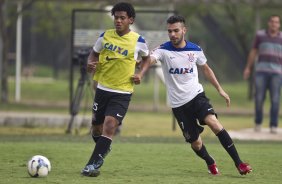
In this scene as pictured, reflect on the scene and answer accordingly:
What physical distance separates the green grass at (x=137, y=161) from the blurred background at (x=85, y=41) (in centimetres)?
389

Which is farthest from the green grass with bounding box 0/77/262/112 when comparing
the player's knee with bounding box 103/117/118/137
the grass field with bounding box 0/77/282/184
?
the player's knee with bounding box 103/117/118/137

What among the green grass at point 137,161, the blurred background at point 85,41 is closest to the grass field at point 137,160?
the green grass at point 137,161

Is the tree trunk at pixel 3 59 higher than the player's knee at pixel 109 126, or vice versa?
the player's knee at pixel 109 126

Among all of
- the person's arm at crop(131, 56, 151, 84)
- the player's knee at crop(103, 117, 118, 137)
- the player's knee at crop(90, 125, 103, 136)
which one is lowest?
the player's knee at crop(90, 125, 103, 136)

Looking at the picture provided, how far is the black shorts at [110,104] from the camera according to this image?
10898mm

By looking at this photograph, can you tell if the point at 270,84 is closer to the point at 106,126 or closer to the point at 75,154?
the point at 75,154

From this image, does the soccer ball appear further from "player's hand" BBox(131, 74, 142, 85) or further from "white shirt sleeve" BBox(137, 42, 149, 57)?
"white shirt sleeve" BBox(137, 42, 149, 57)

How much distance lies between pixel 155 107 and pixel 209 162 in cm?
1764

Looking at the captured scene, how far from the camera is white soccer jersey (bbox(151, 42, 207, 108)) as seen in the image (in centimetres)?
1137

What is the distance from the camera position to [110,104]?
10969mm

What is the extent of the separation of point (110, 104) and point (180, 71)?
1.05 metres

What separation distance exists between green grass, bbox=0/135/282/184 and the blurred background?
3.89 metres

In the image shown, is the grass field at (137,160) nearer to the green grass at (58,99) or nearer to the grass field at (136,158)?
the grass field at (136,158)

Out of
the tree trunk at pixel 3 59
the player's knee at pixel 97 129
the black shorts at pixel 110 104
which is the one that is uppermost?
the black shorts at pixel 110 104
